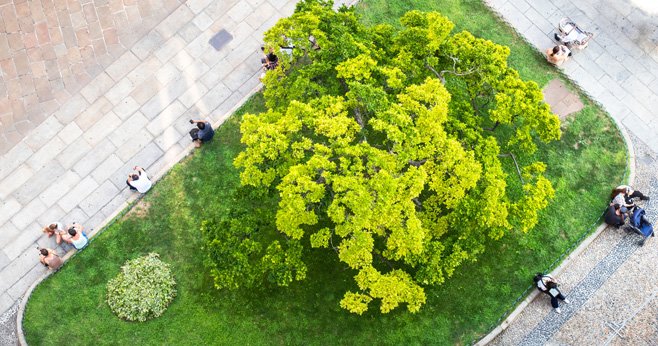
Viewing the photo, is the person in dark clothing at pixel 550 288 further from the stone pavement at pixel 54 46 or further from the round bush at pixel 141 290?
the stone pavement at pixel 54 46

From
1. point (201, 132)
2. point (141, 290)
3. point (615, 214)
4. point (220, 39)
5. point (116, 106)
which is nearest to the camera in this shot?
point (141, 290)

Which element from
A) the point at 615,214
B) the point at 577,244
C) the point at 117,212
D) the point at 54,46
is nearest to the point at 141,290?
the point at 117,212

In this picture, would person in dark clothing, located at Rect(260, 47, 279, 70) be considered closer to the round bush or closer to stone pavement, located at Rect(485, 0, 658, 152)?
the round bush

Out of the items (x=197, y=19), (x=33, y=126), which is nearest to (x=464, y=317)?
(x=197, y=19)

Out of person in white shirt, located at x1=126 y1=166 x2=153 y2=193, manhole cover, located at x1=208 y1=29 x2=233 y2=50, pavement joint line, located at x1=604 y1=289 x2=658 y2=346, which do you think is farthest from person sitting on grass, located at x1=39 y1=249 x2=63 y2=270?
pavement joint line, located at x1=604 y1=289 x2=658 y2=346

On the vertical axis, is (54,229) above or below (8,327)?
above

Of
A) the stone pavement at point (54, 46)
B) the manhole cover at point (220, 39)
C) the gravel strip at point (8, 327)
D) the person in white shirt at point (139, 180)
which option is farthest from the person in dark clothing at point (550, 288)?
the gravel strip at point (8, 327)

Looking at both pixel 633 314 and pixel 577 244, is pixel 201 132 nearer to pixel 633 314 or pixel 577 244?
pixel 577 244

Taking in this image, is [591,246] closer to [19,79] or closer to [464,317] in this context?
[464,317]
